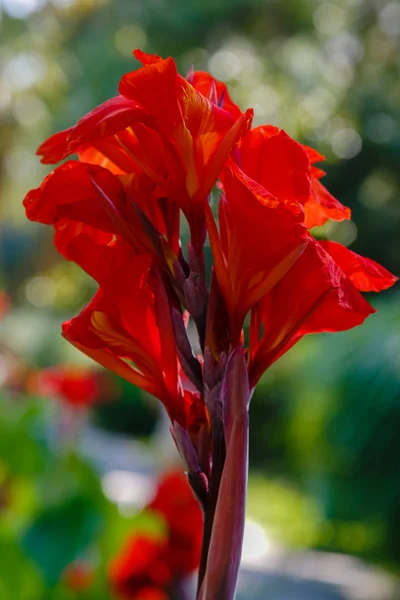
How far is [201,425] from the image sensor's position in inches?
14.1

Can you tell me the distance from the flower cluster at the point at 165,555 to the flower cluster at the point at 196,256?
2.21 feet

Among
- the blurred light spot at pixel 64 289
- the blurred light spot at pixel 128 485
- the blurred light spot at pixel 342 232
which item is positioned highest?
the blurred light spot at pixel 64 289

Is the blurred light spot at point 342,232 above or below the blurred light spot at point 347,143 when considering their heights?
below

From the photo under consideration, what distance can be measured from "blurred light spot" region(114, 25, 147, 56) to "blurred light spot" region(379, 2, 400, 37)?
2052 mm

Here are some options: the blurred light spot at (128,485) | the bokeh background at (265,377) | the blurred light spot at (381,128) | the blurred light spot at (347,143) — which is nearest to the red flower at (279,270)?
the bokeh background at (265,377)

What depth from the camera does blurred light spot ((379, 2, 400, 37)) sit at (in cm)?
588

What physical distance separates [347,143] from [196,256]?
15.8 feet

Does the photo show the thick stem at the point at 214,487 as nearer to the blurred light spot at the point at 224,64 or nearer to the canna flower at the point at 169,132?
the canna flower at the point at 169,132

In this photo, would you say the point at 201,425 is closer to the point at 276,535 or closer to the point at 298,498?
the point at 276,535

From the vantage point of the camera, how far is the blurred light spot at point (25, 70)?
27.7 ft

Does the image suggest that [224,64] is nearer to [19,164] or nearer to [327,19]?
[327,19]

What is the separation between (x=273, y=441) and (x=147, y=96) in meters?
4.30

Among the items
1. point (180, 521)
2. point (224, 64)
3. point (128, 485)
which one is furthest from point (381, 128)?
point (180, 521)

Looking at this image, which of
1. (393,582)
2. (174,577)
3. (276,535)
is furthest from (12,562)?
(276,535)
